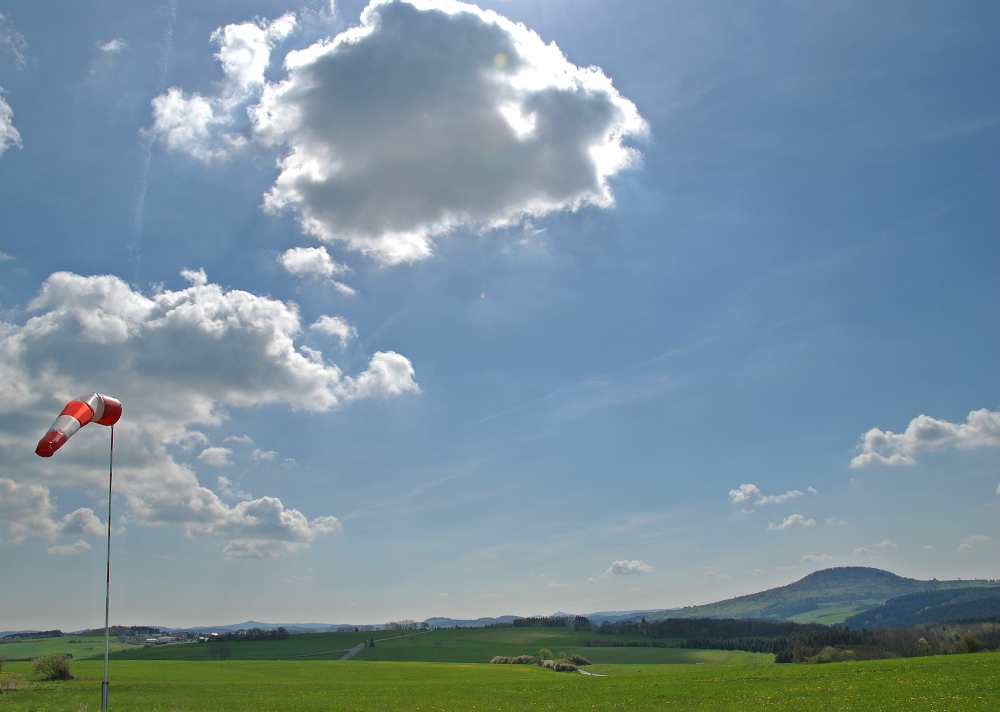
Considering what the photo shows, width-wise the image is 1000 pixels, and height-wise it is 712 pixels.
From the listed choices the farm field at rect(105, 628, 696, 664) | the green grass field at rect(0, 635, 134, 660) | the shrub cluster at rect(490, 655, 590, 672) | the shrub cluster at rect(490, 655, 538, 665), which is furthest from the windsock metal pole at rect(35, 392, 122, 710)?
the green grass field at rect(0, 635, 134, 660)

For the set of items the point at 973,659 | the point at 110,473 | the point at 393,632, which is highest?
the point at 110,473

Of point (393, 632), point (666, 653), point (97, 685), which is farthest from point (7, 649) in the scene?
point (666, 653)

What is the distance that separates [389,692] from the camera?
4844cm

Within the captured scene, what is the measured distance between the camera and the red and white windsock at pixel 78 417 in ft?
66.4

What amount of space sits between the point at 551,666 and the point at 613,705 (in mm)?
61318

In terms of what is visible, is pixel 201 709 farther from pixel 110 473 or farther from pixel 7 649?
pixel 7 649

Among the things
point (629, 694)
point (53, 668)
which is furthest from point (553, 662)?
point (53, 668)

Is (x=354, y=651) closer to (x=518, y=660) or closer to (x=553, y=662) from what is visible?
(x=518, y=660)

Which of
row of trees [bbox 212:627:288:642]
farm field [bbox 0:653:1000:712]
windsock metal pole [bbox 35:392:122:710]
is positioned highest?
windsock metal pole [bbox 35:392:122:710]

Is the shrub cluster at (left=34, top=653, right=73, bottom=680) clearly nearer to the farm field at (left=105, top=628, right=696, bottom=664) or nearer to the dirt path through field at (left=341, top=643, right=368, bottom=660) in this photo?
the farm field at (left=105, top=628, right=696, bottom=664)

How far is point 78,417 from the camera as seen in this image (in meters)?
22.2

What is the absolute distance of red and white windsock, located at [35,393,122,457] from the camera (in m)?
20.2

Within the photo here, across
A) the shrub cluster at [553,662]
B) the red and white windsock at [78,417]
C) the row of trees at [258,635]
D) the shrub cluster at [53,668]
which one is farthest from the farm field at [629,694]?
the row of trees at [258,635]

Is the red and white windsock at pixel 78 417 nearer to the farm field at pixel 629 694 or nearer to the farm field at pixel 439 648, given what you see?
the farm field at pixel 629 694
